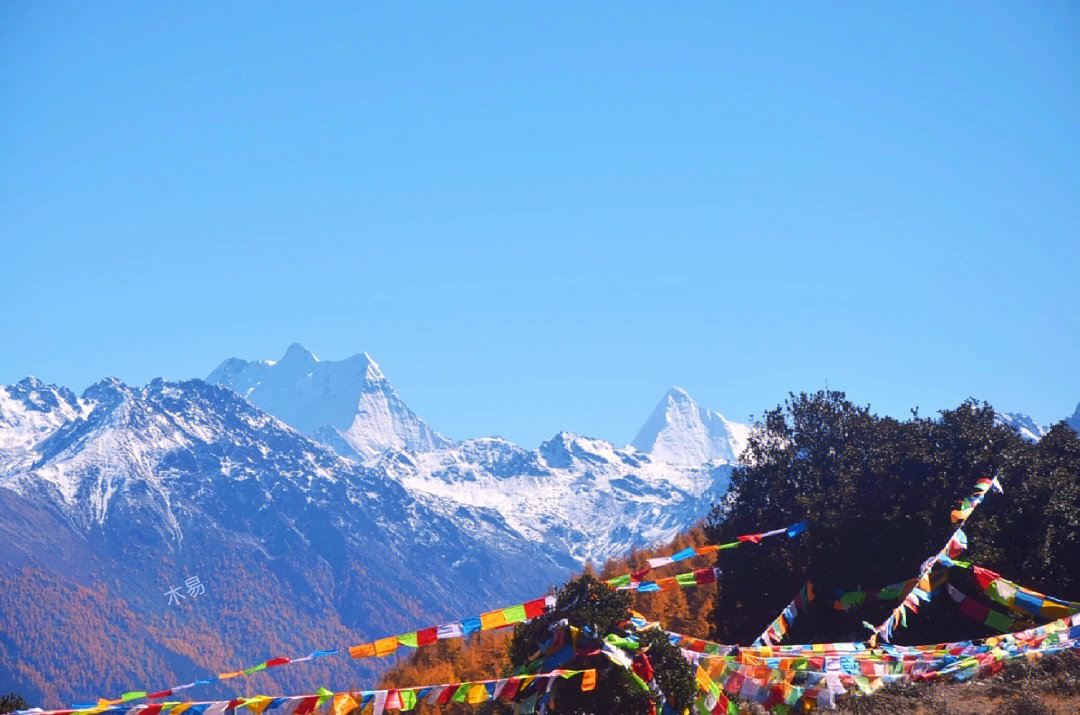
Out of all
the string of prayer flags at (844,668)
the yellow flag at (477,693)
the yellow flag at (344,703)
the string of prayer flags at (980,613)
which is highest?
the string of prayer flags at (980,613)

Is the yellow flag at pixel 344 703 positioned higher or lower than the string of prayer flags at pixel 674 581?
lower

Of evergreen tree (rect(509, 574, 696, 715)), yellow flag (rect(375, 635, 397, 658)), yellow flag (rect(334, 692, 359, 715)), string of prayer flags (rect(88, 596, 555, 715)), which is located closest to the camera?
yellow flag (rect(334, 692, 359, 715))

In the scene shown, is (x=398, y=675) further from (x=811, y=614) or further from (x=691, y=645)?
(x=691, y=645)

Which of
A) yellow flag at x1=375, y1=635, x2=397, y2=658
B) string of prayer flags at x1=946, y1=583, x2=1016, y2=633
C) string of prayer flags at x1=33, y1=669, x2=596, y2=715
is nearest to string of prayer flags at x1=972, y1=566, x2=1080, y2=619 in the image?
string of prayer flags at x1=946, y1=583, x2=1016, y2=633

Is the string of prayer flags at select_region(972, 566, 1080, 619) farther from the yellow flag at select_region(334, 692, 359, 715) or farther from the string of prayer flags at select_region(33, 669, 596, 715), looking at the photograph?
the yellow flag at select_region(334, 692, 359, 715)

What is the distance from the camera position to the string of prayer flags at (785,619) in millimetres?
46000

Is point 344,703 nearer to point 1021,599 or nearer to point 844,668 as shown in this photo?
point 844,668

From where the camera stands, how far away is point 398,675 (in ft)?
319

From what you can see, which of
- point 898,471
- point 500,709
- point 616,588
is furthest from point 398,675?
point 616,588

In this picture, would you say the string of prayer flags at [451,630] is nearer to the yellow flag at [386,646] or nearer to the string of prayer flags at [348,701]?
the yellow flag at [386,646]

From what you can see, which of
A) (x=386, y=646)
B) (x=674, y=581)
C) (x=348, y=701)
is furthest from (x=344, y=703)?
(x=674, y=581)

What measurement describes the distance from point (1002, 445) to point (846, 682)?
22.0m

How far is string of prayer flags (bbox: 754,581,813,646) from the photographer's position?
151 ft

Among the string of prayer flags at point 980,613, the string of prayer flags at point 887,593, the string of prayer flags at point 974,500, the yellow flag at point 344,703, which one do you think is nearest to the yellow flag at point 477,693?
the yellow flag at point 344,703
